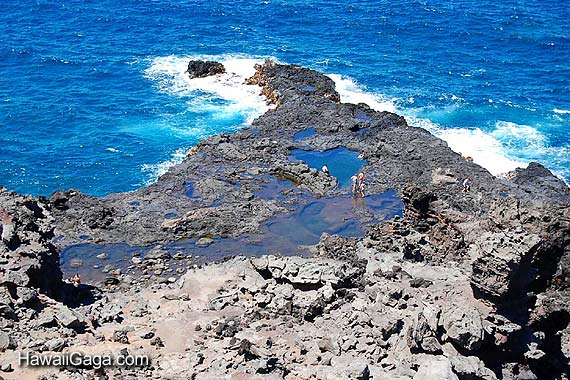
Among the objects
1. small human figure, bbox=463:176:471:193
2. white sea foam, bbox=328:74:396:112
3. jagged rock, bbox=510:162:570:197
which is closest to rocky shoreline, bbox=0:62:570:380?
jagged rock, bbox=510:162:570:197

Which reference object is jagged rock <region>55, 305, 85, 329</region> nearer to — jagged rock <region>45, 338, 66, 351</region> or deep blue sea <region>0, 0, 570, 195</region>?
jagged rock <region>45, 338, 66, 351</region>

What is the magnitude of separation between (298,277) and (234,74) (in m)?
49.4

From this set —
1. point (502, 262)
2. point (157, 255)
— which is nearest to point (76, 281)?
point (157, 255)

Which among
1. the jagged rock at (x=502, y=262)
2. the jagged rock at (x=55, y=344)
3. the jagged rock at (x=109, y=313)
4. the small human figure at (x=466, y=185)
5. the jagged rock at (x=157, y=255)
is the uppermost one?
the jagged rock at (x=502, y=262)

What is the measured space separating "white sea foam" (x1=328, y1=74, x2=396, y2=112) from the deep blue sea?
244 mm

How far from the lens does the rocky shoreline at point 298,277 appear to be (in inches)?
1070

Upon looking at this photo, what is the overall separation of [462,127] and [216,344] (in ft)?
151

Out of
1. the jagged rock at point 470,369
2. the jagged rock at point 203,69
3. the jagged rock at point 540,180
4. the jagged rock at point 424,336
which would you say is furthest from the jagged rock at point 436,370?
the jagged rock at point 203,69

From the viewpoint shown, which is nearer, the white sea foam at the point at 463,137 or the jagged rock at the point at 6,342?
the jagged rock at the point at 6,342

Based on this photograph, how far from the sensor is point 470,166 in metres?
53.8

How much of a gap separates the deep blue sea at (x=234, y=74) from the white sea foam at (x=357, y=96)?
244 millimetres

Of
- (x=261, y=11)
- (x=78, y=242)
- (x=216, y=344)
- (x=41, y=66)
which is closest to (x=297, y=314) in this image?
(x=216, y=344)

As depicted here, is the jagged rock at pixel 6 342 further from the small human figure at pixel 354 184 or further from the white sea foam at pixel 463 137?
the white sea foam at pixel 463 137

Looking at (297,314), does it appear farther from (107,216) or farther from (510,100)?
(510,100)
